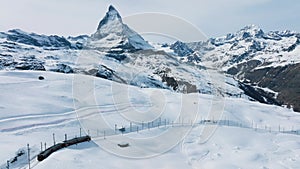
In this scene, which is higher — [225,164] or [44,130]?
[44,130]

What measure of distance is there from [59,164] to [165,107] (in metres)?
34.4

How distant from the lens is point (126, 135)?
41219mm

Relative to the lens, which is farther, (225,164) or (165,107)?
(165,107)

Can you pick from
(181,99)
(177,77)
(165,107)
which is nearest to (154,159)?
(165,107)

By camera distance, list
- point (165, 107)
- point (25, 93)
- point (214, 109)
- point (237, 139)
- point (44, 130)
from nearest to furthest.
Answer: point (44, 130) < point (237, 139) < point (25, 93) < point (165, 107) < point (214, 109)

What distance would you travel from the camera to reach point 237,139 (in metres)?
43.9

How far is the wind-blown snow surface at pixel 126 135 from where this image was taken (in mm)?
31844

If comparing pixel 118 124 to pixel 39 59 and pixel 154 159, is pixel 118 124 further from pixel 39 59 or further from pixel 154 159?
pixel 39 59

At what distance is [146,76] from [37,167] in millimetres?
126121

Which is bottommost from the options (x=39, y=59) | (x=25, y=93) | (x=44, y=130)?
(x=44, y=130)

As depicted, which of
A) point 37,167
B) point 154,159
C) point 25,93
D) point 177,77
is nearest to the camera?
point 37,167

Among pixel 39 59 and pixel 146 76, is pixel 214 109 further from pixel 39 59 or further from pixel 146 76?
pixel 39 59

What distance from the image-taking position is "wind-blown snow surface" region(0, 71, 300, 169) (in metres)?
31.8

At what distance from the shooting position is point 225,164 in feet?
111
